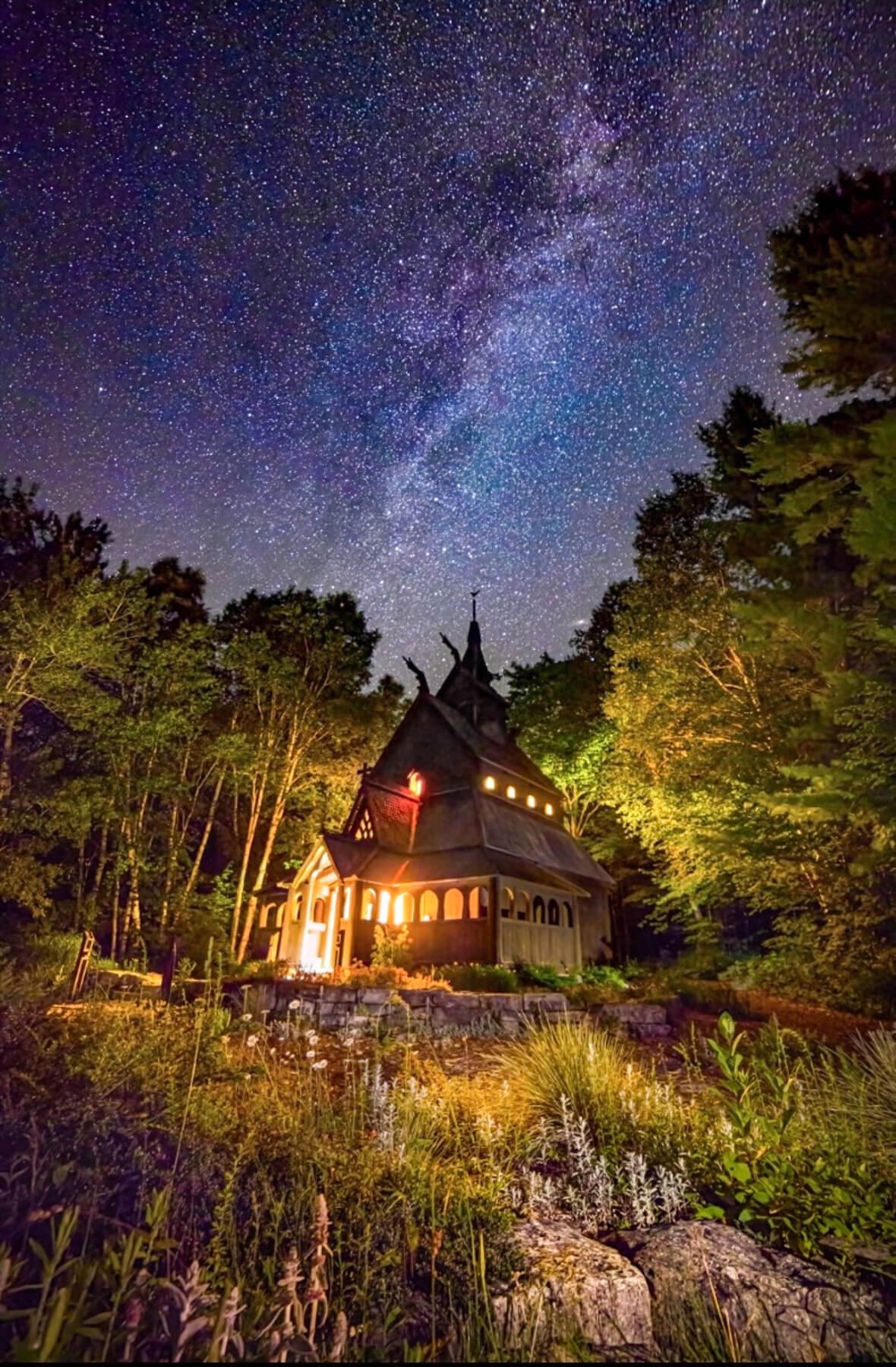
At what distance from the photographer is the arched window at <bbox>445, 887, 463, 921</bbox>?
22.4m

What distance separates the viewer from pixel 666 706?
67.4ft

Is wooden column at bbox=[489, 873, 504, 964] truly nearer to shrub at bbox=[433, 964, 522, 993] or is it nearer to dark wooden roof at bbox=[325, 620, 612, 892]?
dark wooden roof at bbox=[325, 620, 612, 892]

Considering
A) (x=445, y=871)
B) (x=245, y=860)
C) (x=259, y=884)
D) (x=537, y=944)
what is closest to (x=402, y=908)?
(x=445, y=871)

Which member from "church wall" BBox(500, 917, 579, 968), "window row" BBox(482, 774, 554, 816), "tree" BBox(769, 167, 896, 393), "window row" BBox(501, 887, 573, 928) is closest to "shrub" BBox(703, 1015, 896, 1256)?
"tree" BBox(769, 167, 896, 393)

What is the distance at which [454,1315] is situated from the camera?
10.4 ft

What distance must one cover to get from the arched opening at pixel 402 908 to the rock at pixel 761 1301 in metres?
19.9

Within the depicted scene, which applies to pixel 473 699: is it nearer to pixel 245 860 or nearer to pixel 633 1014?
pixel 245 860

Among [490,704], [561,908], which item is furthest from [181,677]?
[561,908]

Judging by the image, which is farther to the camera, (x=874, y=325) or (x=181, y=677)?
(x=181, y=677)

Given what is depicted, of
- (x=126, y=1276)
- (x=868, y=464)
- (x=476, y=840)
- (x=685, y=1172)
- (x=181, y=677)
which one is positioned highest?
(x=181, y=677)

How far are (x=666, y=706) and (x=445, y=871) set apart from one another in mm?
9544

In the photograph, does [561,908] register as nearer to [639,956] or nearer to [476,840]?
[476,840]

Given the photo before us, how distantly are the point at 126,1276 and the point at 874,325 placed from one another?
49.2 ft

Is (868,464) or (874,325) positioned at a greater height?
(874,325)
